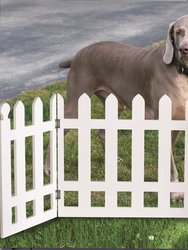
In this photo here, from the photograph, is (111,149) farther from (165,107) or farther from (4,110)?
(4,110)

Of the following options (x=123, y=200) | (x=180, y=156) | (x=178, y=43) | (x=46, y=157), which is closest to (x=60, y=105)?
(x=123, y=200)

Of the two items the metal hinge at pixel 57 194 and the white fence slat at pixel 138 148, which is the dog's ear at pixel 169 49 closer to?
the white fence slat at pixel 138 148

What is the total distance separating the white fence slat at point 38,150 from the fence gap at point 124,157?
1104 mm

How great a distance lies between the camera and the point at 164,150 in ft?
20.7

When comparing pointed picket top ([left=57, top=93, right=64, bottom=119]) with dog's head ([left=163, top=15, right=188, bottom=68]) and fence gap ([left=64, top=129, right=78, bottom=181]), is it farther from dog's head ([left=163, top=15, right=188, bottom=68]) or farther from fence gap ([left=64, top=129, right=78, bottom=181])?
fence gap ([left=64, top=129, right=78, bottom=181])

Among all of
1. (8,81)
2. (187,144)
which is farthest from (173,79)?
(8,81)

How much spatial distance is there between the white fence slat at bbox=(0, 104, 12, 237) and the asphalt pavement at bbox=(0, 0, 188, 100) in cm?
311

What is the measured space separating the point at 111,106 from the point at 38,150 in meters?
0.61

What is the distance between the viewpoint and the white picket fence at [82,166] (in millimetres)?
6168

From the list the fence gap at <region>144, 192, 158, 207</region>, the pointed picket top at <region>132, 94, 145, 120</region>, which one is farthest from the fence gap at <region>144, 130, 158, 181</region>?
the pointed picket top at <region>132, 94, 145, 120</region>

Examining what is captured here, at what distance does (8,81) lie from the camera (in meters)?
9.44

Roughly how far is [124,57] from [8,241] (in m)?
2.03

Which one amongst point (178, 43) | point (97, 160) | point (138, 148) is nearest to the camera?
point (138, 148)

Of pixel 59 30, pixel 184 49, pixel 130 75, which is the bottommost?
pixel 130 75
